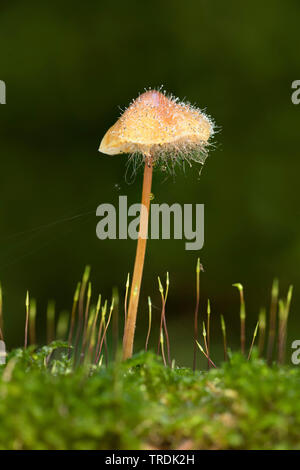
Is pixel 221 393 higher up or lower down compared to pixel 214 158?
lower down

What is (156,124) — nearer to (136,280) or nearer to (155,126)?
(155,126)

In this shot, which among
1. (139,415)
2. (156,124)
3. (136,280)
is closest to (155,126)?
(156,124)

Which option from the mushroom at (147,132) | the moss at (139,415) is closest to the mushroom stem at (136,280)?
the mushroom at (147,132)

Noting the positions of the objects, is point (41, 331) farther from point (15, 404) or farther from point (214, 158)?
point (15, 404)

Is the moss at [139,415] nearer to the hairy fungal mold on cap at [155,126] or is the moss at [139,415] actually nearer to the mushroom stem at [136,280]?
the mushroom stem at [136,280]

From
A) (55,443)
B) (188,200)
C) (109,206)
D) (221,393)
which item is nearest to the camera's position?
(55,443)

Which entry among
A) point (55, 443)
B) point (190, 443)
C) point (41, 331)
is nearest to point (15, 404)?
point (55, 443)

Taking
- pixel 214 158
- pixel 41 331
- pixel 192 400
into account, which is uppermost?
pixel 214 158
